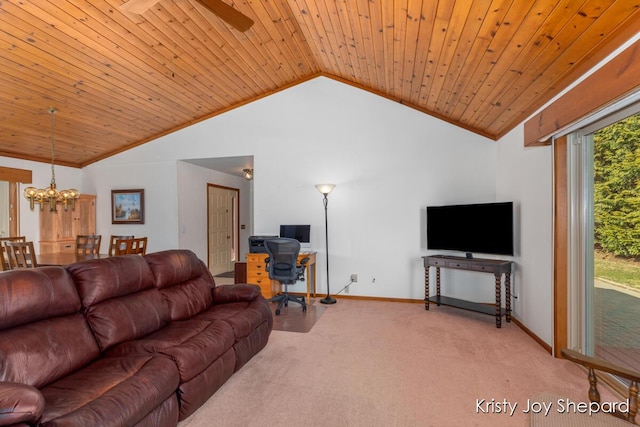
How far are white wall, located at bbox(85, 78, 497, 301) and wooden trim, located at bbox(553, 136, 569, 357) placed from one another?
153 centimetres

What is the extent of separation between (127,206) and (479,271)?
5958 mm

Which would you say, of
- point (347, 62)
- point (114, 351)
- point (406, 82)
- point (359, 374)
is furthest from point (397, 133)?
point (114, 351)

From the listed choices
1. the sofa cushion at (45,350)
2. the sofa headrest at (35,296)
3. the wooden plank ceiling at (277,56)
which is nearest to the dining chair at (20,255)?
the wooden plank ceiling at (277,56)

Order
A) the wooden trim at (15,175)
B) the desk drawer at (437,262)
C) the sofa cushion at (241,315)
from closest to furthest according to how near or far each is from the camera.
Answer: the sofa cushion at (241,315) → the desk drawer at (437,262) → the wooden trim at (15,175)

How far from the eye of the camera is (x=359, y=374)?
8.51ft

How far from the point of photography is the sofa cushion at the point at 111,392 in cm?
137

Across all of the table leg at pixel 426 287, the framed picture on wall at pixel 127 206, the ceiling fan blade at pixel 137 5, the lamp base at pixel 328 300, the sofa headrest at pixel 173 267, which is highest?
the ceiling fan blade at pixel 137 5

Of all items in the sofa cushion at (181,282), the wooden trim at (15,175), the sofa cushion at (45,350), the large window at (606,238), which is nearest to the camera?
the sofa cushion at (45,350)

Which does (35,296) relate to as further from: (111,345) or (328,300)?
(328,300)

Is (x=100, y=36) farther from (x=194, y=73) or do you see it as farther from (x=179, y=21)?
(x=194, y=73)

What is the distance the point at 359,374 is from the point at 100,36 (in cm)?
399

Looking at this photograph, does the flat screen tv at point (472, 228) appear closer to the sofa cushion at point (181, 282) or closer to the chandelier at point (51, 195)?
the sofa cushion at point (181, 282)

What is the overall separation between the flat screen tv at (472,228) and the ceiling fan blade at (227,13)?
3205mm

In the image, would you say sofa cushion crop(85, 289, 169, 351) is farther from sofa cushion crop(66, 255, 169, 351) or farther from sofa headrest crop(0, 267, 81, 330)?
sofa headrest crop(0, 267, 81, 330)
